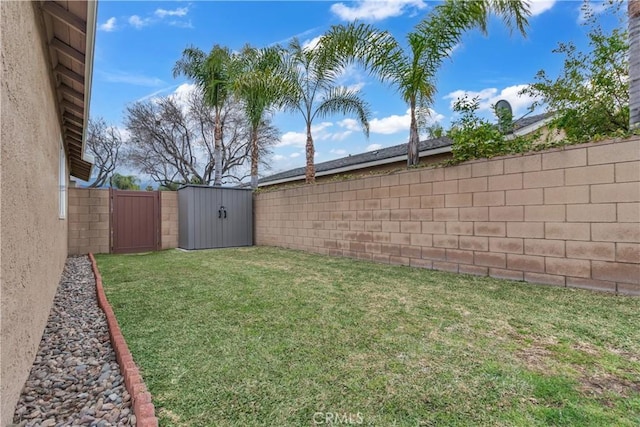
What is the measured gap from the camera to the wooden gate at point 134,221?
31.7 feet

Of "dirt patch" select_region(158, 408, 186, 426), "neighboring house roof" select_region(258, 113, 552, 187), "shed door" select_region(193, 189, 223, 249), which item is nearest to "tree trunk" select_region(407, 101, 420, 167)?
"neighboring house roof" select_region(258, 113, 552, 187)

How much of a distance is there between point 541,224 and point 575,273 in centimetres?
73

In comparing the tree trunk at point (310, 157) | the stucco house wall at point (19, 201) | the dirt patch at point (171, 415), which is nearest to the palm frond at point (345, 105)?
the tree trunk at point (310, 157)

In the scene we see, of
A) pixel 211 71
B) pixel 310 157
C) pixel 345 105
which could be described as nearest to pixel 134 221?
pixel 310 157

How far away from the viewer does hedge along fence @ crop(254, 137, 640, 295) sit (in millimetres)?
3762

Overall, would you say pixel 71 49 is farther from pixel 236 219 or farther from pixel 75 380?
pixel 236 219

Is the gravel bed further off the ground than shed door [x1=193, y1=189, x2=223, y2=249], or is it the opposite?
shed door [x1=193, y1=189, x2=223, y2=249]

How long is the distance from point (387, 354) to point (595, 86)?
7620 millimetres

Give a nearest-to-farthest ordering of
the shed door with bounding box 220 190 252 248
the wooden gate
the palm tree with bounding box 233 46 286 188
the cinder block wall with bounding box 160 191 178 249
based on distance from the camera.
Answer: the palm tree with bounding box 233 46 286 188, the wooden gate, the cinder block wall with bounding box 160 191 178 249, the shed door with bounding box 220 190 252 248

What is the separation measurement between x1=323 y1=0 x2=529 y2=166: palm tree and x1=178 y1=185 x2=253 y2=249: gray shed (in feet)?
19.5

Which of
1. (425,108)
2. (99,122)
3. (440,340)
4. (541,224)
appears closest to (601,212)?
(541,224)

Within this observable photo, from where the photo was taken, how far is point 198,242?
10070 millimetres

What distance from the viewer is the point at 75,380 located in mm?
2205

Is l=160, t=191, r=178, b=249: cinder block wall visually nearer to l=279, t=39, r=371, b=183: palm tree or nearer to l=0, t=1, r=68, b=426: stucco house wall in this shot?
l=279, t=39, r=371, b=183: palm tree
